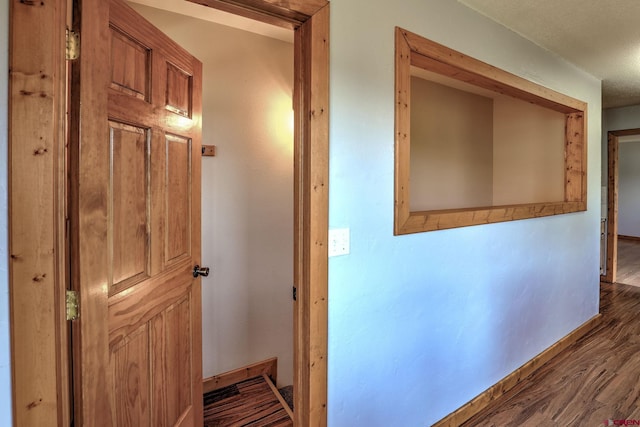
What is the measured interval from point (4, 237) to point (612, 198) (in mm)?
6097

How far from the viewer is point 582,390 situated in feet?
7.34

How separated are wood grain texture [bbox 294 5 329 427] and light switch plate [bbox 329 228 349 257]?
0.04 meters

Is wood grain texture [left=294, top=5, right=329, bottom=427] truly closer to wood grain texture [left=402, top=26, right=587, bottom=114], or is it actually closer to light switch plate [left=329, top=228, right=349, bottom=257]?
light switch plate [left=329, top=228, right=349, bottom=257]

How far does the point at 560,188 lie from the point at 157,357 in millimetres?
3537

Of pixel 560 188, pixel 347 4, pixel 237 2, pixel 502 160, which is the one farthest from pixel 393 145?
pixel 502 160

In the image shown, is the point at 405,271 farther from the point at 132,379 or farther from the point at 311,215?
the point at 132,379

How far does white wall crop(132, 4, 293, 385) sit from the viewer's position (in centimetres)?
227

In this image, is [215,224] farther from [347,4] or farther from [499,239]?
[499,239]

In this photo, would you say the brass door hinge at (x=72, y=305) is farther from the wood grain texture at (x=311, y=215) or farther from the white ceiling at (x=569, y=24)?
the white ceiling at (x=569, y=24)

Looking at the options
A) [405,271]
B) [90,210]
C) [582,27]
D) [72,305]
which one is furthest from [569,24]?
[72,305]

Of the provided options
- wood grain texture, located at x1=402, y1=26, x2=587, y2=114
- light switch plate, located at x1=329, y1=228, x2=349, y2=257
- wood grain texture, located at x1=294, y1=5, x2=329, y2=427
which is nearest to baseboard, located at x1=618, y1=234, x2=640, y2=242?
wood grain texture, located at x1=402, y1=26, x2=587, y2=114

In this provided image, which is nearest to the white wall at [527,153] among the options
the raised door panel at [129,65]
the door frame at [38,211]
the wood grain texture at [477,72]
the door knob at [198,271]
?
the wood grain texture at [477,72]

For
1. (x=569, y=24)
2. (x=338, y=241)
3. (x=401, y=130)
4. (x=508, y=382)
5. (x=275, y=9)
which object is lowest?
(x=508, y=382)

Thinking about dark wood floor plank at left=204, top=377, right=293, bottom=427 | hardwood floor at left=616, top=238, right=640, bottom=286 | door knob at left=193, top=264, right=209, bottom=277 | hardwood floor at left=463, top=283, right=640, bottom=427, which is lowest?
dark wood floor plank at left=204, top=377, right=293, bottom=427
